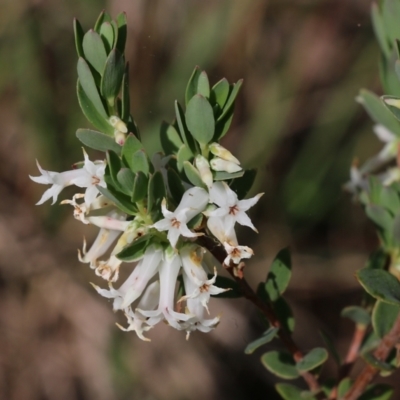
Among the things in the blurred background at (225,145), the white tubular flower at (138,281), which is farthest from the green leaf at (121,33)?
the blurred background at (225,145)

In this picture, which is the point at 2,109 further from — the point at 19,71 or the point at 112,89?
the point at 112,89

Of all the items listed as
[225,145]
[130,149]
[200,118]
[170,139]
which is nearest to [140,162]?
[130,149]

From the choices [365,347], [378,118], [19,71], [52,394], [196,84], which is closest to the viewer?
[196,84]

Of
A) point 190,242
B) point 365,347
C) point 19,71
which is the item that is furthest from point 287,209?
point 190,242

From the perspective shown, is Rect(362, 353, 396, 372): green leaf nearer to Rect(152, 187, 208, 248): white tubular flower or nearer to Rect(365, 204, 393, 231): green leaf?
Rect(365, 204, 393, 231): green leaf

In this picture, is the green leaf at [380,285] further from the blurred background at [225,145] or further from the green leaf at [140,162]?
the blurred background at [225,145]

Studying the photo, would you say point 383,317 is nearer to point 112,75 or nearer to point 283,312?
point 283,312
